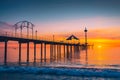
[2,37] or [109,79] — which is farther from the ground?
[2,37]

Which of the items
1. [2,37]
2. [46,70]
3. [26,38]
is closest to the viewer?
[46,70]

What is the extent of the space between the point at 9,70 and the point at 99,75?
10.4 metres

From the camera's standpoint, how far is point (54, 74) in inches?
1149

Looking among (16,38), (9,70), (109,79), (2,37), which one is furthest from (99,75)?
(16,38)

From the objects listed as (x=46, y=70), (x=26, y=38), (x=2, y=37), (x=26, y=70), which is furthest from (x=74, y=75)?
(x=26, y=38)

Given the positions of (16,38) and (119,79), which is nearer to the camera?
(119,79)

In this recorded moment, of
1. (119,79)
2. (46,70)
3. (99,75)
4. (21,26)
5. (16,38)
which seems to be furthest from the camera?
(21,26)

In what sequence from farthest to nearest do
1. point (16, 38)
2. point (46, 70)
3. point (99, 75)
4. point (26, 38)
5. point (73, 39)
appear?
point (73, 39), point (26, 38), point (16, 38), point (46, 70), point (99, 75)

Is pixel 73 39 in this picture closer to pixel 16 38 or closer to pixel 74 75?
pixel 16 38

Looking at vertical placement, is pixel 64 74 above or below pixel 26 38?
below

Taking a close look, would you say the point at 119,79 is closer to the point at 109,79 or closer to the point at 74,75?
the point at 109,79

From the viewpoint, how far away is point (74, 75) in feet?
93.4

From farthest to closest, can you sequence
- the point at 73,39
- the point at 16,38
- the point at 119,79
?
the point at 73,39 → the point at 16,38 → the point at 119,79

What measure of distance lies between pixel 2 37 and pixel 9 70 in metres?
16.9
